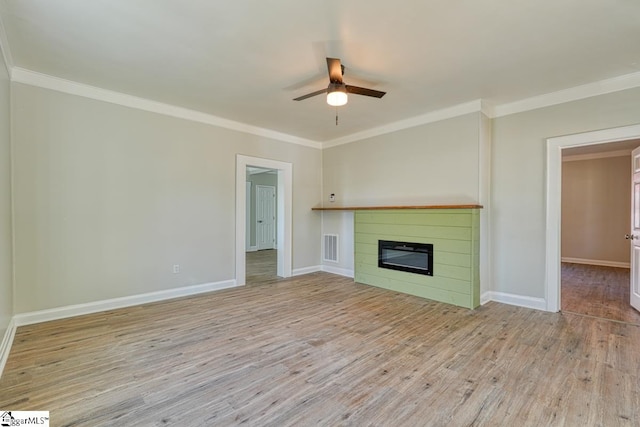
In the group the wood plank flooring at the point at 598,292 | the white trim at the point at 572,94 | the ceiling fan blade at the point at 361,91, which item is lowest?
the wood plank flooring at the point at 598,292

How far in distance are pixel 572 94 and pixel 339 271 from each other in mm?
4422

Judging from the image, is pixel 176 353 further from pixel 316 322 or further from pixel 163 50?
pixel 163 50

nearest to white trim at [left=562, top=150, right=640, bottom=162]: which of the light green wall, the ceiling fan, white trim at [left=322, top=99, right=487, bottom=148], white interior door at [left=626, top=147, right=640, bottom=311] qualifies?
white interior door at [left=626, top=147, right=640, bottom=311]

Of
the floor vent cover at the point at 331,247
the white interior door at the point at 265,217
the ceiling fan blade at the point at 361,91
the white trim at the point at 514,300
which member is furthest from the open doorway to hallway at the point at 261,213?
the ceiling fan blade at the point at 361,91

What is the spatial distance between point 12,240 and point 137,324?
1.52 metres

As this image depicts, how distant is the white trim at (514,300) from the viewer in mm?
3854

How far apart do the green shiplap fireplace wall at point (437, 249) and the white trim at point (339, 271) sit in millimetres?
618

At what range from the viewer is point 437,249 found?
421 cm

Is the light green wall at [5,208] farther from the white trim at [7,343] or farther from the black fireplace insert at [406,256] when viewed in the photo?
the black fireplace insert at [406,256]

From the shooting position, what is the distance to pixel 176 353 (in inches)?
104

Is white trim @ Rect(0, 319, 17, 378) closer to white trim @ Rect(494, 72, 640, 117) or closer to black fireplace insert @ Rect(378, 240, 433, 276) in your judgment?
black fireplace insert @ Rect(378, 240, 433, 276)

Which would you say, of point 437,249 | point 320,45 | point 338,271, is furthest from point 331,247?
point 320,45

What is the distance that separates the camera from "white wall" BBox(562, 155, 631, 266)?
6539 millimetres

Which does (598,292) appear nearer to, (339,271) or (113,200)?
(339,271)
